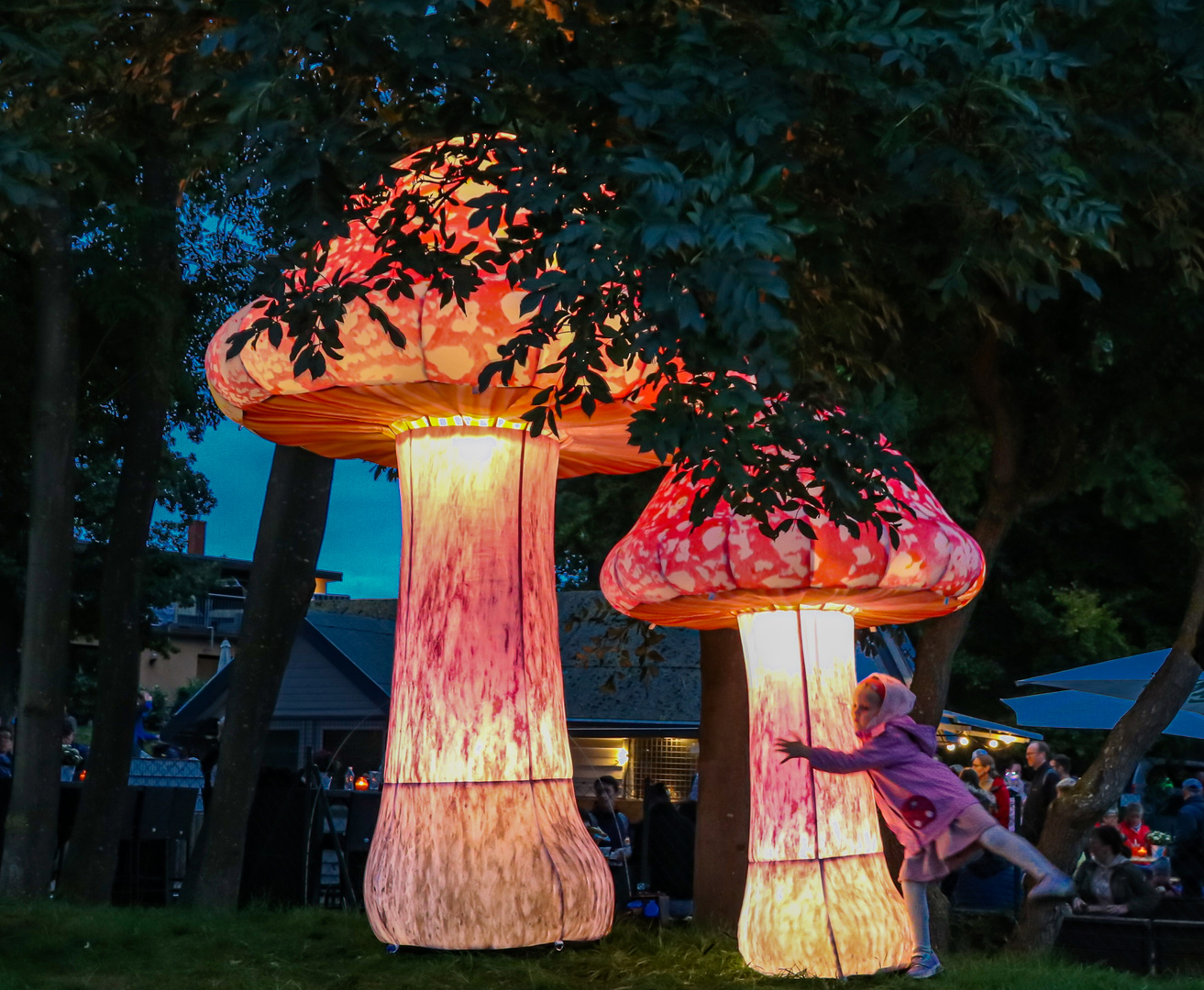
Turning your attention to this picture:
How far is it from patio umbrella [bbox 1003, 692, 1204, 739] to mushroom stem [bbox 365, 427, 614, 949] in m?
11.6

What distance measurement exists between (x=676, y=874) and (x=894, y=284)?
5.06 m

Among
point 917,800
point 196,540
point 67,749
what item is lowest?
point 917,800

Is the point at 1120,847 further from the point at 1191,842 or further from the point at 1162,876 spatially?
the point at 1191,842

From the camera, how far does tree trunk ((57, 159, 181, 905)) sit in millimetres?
11227

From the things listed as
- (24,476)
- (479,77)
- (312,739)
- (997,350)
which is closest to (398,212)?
(479,77)

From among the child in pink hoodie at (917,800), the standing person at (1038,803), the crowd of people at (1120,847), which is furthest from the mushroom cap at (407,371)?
the standing person at (1038,803)

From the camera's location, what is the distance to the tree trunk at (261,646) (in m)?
10.5

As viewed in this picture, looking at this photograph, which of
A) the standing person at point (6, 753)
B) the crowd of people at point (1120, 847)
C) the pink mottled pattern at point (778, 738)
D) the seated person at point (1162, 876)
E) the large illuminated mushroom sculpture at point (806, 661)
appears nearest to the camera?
the large illuminated mushroom sculpture at point (806, 661)

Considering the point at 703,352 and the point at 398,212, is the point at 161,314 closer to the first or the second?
the point at 398,212

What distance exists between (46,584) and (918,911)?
6.97 meters

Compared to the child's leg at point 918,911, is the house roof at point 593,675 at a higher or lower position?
higher

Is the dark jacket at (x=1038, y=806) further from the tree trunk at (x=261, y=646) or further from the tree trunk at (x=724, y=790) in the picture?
the tree trunk at (x=261, y=646)

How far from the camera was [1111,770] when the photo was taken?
10305 millimetres

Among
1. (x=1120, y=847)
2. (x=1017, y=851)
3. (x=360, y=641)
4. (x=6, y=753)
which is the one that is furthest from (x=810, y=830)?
(x=360, y=641)
